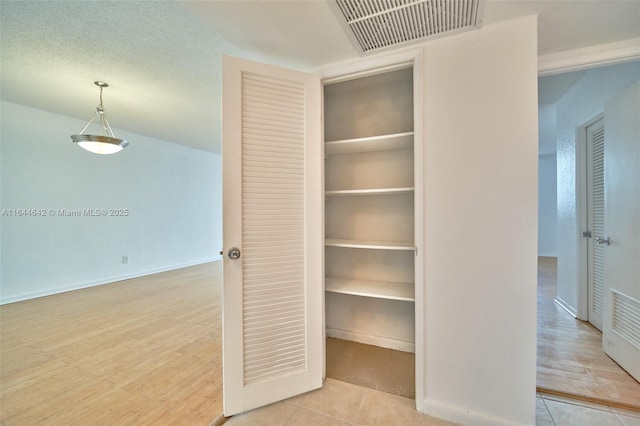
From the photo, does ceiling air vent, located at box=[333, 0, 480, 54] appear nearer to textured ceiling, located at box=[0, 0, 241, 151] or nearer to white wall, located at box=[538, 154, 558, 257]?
textured ceiling, located at box=[0, 0, 241, 151]

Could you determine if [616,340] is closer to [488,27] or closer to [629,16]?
[629,16]

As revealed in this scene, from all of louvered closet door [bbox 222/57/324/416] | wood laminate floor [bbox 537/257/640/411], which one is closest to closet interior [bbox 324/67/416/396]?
louvered closet door [bbox 222/57/324/416]

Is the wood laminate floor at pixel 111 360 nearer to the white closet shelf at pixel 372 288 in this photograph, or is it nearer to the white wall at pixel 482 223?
the white closet shelf at pixel 372 288

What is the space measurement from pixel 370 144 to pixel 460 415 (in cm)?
185

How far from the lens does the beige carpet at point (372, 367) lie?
180 cm

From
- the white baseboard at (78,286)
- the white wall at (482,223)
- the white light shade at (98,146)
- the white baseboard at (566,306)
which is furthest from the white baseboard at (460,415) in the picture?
the white baseboard at (78,286)

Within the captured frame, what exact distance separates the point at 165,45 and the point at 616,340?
4.39 meters

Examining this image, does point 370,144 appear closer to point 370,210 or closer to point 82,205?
point 370,210

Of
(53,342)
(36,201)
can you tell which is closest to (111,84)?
(36,201)

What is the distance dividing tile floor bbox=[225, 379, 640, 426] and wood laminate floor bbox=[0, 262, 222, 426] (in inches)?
15.0

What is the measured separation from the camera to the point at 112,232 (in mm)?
4523

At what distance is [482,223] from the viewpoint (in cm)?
143

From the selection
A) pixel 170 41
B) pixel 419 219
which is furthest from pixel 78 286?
pixel 419 219

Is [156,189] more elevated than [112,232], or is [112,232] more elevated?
[156,189]
